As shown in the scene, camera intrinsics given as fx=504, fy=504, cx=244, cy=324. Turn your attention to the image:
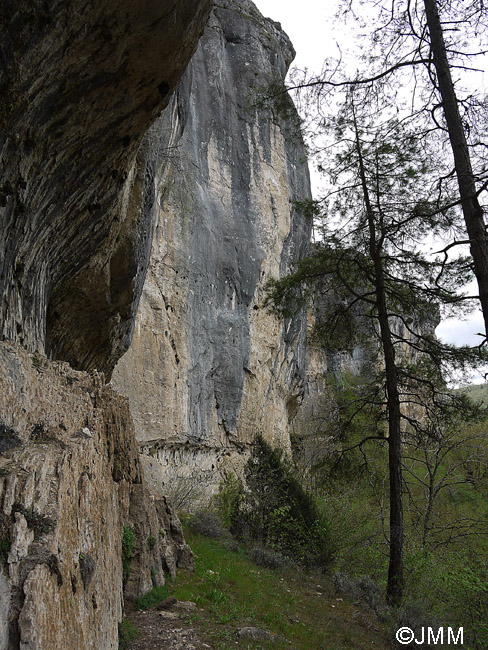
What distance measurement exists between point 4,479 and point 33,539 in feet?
0.97

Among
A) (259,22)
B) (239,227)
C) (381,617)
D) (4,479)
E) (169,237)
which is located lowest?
(381,617)

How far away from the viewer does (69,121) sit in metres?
4.15

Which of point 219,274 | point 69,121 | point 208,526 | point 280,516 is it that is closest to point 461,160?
point 69,121

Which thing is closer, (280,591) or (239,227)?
(280,591)

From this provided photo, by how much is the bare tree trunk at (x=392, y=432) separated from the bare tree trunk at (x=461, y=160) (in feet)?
6.68

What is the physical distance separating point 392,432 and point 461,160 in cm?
432

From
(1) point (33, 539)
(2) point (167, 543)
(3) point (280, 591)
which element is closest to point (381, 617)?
(3) point (280, 591)

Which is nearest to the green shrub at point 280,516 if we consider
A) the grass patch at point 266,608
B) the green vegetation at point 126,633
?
the grass patch at point 266,608

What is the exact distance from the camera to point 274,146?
69.5ft

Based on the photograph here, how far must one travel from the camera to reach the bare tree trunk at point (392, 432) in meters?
7.66

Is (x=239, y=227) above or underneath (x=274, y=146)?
underneath

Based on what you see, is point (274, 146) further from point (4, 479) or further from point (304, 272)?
point (4, 479)

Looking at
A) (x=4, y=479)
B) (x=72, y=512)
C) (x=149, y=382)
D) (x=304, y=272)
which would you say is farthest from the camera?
(x=149, y=382)

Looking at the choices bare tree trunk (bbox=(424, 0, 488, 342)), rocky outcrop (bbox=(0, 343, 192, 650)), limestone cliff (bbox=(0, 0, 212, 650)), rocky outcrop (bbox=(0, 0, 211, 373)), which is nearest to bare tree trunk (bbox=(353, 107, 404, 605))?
bare tree trunk (bbox=(424, 0, 488, 342))
